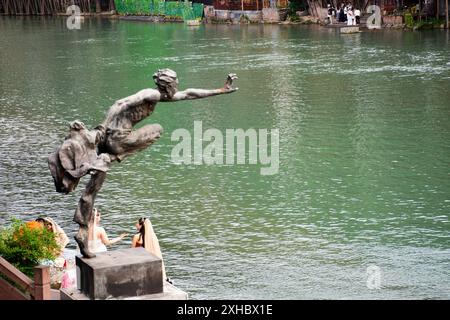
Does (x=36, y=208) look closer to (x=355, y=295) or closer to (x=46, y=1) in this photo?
(x=355, y=295)

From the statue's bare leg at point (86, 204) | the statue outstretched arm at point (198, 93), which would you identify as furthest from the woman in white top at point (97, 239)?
the statue outstretched arm at point (198, 93)

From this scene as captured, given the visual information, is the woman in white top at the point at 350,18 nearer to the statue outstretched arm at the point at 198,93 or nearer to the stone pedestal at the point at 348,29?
the stone pedestal at the point at 348,29

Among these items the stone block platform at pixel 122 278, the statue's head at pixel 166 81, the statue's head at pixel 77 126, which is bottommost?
the stone block platform at pixel 122 278

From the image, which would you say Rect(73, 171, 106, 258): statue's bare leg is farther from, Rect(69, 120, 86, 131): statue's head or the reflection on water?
the reflection on water

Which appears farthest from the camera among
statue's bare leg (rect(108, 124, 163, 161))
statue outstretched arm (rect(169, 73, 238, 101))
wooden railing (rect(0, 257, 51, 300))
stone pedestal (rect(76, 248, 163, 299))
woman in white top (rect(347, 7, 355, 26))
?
woman in white top (rect(347, 7, 355, 26))

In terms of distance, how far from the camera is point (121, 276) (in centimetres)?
1209

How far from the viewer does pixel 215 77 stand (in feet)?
149

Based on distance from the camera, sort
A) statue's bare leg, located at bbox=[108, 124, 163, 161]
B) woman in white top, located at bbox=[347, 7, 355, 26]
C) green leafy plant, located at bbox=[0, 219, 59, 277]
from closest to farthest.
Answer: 1. statue's bare leg, located at bbox=[108, 124, 163, 161]
2. green leafy plant, located at bbox=[0, 219, 59, 277]
3. woman in white top, located at bbox=[347, 7, 355, 26]

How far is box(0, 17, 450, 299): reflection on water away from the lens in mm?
18859

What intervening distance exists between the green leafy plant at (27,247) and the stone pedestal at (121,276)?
2.53 meters

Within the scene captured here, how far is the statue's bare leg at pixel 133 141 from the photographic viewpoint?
42.5 ft

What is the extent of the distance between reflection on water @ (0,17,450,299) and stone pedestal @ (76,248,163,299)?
527cm

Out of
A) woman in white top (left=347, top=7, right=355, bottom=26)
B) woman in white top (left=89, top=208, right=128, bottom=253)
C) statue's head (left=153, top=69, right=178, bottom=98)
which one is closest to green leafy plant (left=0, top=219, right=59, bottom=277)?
woman in white top (left=89, top=208, right=128, bottom=253)
